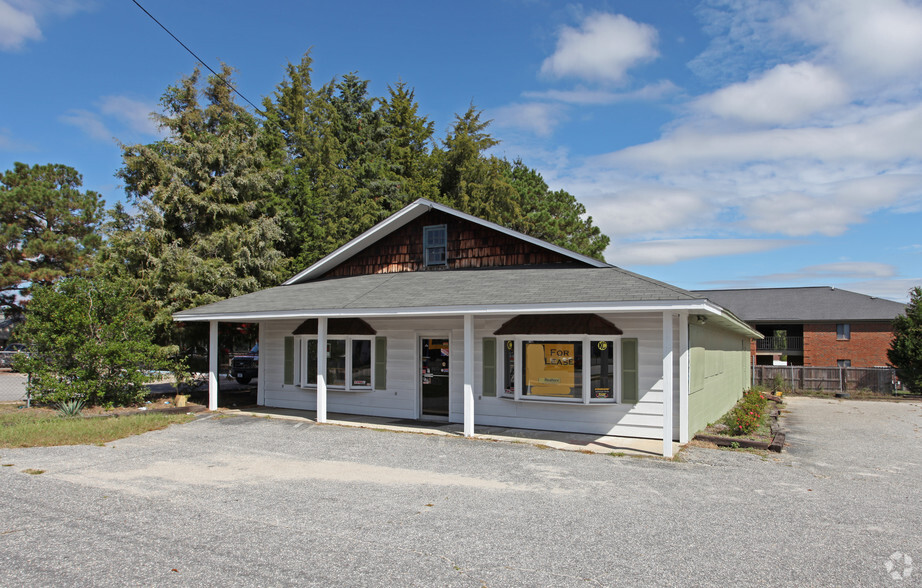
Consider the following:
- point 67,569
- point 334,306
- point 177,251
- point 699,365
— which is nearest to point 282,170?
point 177,251

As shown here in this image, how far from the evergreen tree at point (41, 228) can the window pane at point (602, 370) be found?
93.9 feet

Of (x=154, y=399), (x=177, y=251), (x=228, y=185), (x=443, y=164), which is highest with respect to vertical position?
(x=443, y=164)

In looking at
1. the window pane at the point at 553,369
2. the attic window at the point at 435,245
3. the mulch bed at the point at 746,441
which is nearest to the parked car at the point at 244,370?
the attic window at the point at 435,245

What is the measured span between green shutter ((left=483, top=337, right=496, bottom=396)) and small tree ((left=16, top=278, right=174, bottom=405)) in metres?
8.95

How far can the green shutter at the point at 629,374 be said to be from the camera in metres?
10.7

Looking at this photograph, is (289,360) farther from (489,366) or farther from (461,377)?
(489,366)

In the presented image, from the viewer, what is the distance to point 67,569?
15.0 feet

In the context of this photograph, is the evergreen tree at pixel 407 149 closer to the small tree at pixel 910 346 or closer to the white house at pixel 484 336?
the white house at pixel 484 336

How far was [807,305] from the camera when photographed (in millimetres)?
35719

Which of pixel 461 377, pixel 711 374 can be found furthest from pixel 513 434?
pixel 711 374

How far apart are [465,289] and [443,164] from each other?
21.1m

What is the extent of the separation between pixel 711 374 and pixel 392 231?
8878 mm

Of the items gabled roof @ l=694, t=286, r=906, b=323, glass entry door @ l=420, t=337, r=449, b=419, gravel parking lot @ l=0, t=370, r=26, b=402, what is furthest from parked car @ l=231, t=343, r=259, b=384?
gabled roof @ l=694, t=286, r=906, b=323

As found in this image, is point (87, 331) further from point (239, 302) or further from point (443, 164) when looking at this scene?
point (443, 164)
